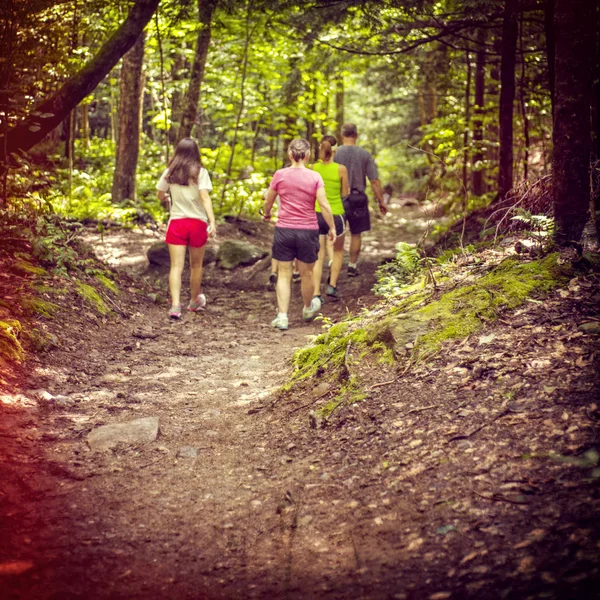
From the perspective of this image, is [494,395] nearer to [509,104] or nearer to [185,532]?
[185,532]

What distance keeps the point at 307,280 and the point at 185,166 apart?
7.40 feet

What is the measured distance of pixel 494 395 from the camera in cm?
382

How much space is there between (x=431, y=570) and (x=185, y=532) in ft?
4.49

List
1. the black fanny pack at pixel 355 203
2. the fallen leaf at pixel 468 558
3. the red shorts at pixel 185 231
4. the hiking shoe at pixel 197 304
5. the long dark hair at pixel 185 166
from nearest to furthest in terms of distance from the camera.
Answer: the fallen leaf at pixel 468 558
the long dark hair at pixel 185 166
the red shorts at pixel 185 231
the hiking shoe at pixel 197 304
the black fanny pack at pixel 355 203

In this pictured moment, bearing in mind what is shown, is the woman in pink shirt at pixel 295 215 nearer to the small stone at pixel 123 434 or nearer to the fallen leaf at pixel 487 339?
the small stone at pixel 123 434

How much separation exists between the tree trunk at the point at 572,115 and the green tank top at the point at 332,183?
429 cm

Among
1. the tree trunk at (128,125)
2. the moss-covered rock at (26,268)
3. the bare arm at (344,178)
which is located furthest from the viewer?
the tree trunk at (128,125)

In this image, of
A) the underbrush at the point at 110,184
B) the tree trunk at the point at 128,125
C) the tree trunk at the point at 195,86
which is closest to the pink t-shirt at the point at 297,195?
the underbrush at the point at 110,184

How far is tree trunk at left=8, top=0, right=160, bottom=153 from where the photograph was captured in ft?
27.5

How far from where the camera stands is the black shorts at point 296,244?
7883 millimetres

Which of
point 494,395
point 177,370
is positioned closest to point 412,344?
point 494,395

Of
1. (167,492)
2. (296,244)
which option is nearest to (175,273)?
(296,244)

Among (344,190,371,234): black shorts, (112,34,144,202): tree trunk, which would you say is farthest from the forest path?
(112,34,144,202): tree trunk

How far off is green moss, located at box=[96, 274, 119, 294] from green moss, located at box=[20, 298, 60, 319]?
57.3 inches
